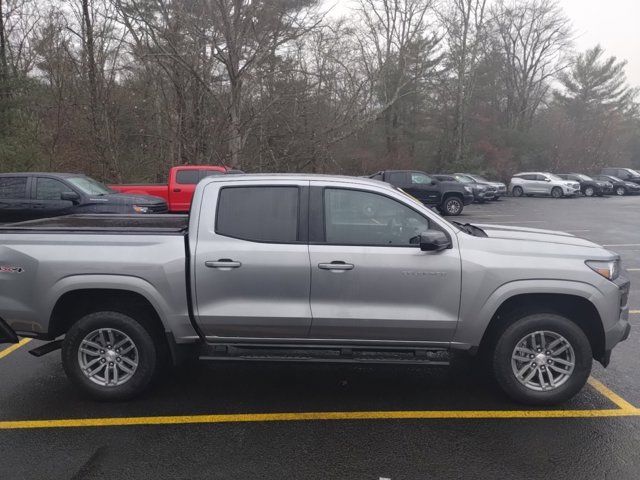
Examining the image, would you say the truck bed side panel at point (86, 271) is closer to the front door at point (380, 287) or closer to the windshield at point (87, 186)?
the front door at point (380, 287)

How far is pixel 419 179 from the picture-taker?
20.7 meters

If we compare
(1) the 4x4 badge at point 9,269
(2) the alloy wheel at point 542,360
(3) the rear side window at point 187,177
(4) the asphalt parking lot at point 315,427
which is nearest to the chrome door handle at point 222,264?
(4) the asphalt parking lot at point 315,427

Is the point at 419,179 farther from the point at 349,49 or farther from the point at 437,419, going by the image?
the point at 437,419

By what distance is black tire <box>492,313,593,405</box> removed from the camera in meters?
4.05

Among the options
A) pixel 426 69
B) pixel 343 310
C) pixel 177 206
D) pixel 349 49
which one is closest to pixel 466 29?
pixel 426 69

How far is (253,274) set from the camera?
4.01 metres

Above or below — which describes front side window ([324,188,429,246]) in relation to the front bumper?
above

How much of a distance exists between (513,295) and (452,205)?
17328 mm

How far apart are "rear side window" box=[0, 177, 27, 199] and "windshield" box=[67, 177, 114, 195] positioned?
94cm

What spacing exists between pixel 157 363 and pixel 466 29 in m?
38.4

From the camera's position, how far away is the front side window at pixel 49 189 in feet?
36.8

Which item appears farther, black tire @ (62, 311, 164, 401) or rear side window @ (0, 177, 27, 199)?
rear side window @ (0, 177, 27, 199)

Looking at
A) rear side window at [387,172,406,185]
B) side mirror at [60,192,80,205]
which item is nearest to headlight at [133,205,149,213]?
side mirror at [60,192,80,205]

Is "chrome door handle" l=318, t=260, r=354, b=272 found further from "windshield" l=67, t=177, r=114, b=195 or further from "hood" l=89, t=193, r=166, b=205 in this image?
"windshield" l=67, t=177, r=114, b=195
